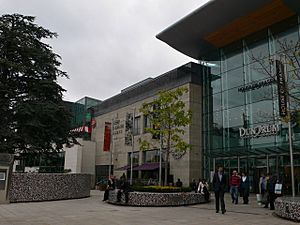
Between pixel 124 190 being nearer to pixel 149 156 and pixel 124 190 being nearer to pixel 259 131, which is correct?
pixel 259 131

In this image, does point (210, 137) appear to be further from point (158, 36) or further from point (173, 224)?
point (173, 224)

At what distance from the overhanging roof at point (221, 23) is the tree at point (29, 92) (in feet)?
38.5

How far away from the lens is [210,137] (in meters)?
30.7

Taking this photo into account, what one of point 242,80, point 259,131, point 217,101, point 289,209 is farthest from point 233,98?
point 289,209

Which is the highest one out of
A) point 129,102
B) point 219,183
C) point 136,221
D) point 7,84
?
point 129,102

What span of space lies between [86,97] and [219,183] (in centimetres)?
4509

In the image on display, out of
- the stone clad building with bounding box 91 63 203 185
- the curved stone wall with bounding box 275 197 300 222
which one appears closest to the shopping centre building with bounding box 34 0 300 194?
the stone clad building with bounding box 91 63 203 185

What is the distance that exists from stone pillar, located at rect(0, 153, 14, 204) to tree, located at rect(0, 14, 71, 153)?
7.48ft

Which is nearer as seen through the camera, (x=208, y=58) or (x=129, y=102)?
(x=208, y=58)

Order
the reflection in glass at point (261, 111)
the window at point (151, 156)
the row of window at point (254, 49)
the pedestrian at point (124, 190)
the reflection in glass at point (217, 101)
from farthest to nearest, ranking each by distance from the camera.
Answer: the window at point (151, 156) < the reflection in glass at point (217, 101) < the row of window at point (254, 49) < the reflection in glass at point (261, 111) < the pedestrian at point (124, 190)

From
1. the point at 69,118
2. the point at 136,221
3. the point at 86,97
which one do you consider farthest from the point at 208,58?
the point at 86,97

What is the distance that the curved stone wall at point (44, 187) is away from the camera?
19.0 meters

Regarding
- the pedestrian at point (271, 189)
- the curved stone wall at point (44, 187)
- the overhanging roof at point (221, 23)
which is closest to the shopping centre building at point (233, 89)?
the overhanging roof at point (221, 23)

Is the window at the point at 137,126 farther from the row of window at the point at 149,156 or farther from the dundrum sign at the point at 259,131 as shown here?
the dundrum sign at the point at 259,131
